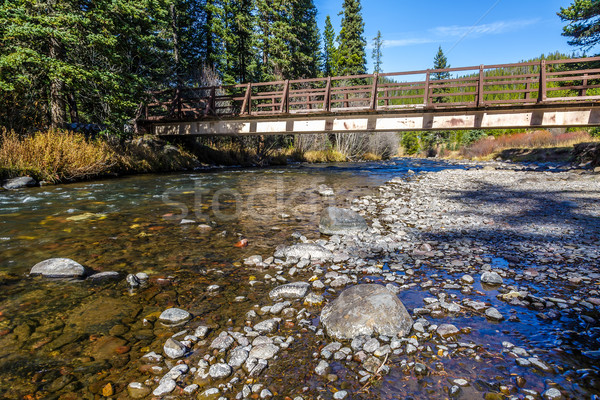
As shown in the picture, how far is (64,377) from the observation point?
2.06m

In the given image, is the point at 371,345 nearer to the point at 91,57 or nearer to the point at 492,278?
the point at 492,278

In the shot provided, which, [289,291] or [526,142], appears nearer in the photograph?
[289,291]

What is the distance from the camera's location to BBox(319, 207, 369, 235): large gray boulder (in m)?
A: 5.57

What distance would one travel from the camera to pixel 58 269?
3643 millimetres

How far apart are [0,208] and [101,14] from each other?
10219mm

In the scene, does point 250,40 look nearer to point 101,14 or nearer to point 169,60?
point 169,60

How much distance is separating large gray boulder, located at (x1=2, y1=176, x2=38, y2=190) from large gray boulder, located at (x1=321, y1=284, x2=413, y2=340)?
12503mm

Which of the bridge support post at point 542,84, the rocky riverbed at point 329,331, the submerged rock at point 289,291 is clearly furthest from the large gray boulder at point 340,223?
the bridge support post at point 542,84

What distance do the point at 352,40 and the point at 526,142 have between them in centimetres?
2636

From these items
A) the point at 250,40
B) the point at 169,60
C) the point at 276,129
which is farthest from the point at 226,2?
the point at 276,129

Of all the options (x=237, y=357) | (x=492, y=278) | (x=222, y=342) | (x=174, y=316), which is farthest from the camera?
(x=492, y=278)

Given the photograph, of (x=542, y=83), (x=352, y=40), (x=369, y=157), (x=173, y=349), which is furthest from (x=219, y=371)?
(x=352, y=40)

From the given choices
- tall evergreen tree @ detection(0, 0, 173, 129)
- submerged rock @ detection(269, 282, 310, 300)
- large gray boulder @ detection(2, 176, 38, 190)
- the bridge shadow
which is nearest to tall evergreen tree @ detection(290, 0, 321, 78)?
tall evergreen tree @ detection(0, 0, 173, 129)

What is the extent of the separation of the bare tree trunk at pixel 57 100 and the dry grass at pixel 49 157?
4.71ft
